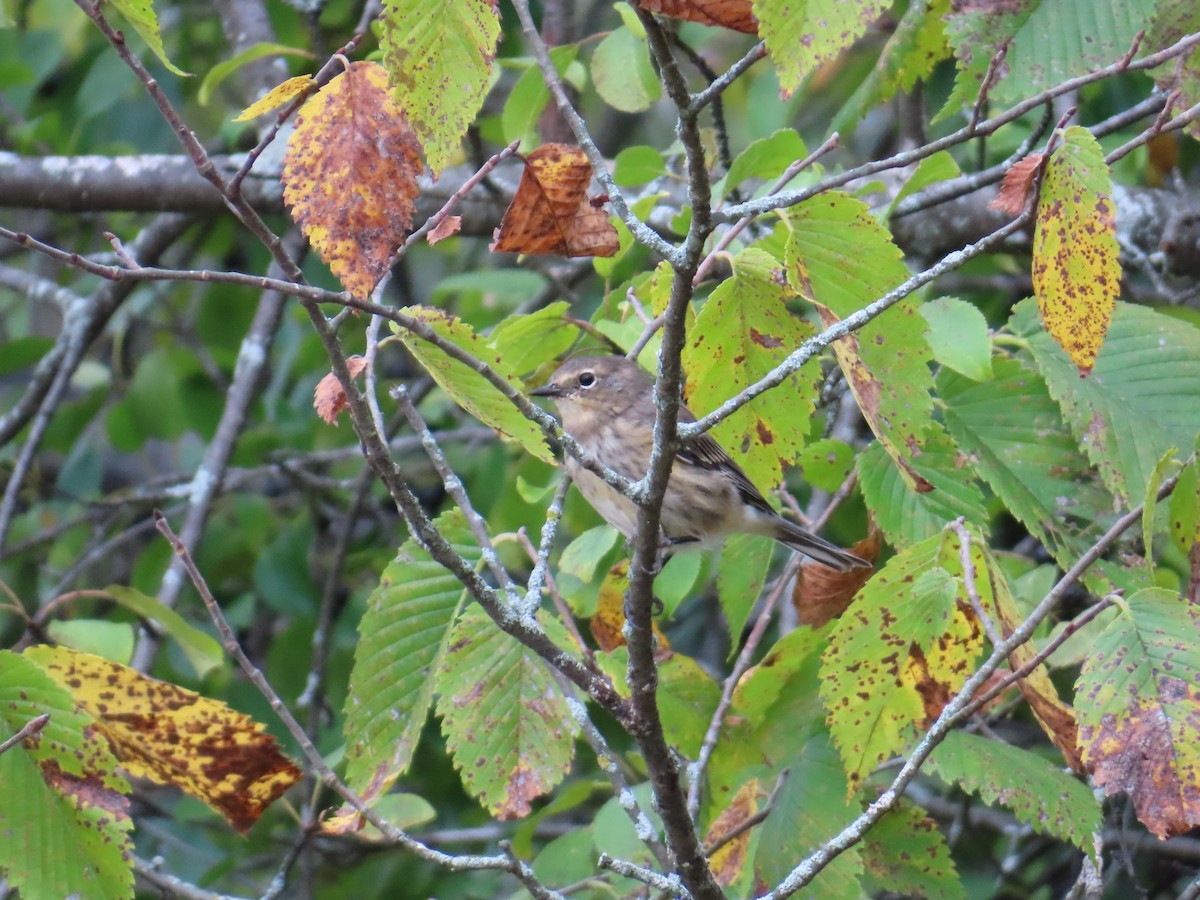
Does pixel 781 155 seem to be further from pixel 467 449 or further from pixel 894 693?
pixel 467 449

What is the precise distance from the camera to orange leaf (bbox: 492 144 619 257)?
6.63ft

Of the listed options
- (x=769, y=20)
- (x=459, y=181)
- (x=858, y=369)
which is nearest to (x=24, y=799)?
(x=858, y=369)

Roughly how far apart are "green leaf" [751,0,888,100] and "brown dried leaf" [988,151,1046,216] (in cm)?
49

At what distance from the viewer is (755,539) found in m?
3.06

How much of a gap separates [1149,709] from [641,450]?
2.38 metres

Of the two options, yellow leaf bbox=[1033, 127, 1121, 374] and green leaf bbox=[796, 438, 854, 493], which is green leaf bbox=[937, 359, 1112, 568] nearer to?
green leaf bbox=[796, 438, 854, 493]

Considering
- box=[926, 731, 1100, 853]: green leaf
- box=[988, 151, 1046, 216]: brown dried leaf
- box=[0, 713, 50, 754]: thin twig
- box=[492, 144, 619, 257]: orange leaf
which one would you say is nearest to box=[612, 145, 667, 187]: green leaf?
box=[492, 144, 619, 257]: orange leaf

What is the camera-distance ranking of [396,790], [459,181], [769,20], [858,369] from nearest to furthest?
[769,20] → [858,369] → [459,181] → [396,790]

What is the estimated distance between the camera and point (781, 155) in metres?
2.67

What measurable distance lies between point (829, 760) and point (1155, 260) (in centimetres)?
189

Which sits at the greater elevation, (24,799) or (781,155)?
(781,155)

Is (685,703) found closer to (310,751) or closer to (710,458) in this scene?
(310,751)

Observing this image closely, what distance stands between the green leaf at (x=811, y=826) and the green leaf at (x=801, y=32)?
1.53 metres

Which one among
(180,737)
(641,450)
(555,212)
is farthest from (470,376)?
(641,450)
